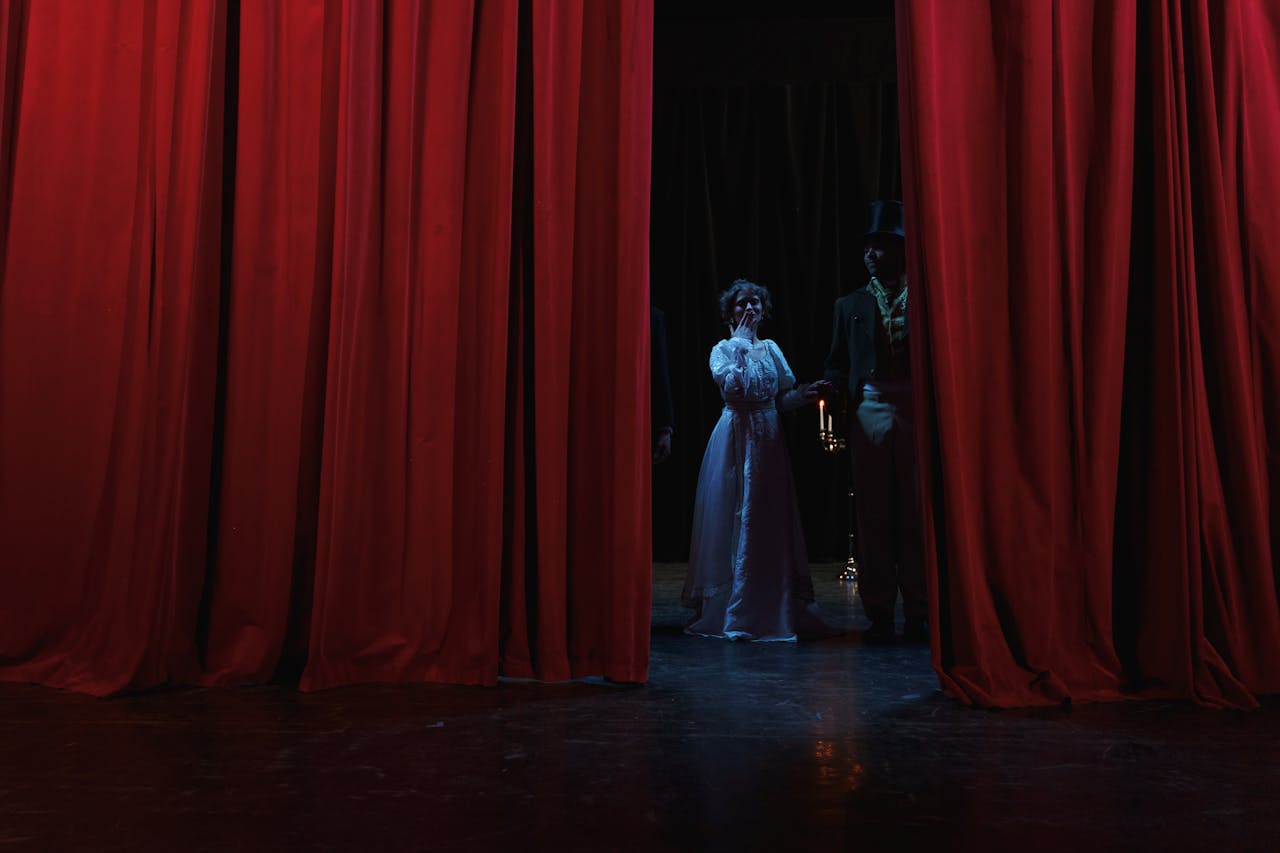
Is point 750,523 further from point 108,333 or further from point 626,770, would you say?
point 108,333

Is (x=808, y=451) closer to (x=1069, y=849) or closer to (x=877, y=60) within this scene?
(x=877, y=60)

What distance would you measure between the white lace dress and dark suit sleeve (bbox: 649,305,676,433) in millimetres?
261

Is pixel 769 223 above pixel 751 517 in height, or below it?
above

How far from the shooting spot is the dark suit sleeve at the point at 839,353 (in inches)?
166

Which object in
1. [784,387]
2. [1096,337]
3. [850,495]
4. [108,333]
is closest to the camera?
[1096,337]

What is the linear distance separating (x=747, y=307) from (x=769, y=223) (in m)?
3.04


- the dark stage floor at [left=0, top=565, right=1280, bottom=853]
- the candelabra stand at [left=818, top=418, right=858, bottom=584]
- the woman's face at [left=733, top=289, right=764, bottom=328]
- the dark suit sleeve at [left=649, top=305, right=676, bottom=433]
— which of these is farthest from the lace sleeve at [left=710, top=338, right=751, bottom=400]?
the dark stage floor at [left=0, top=565, right=1280, bottom=853]


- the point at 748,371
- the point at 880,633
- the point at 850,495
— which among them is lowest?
the point at 880,633

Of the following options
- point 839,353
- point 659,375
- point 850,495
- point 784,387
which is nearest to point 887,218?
point 839,353

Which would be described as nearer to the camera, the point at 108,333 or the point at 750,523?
the point at 108,333

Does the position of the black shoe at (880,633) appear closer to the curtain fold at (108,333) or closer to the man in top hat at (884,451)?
the man in top hat at (884,451)

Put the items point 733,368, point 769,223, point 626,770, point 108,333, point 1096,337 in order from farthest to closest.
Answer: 1. point 769,223
2. point 733,368
3. point 108,333
4. point 1096,337
5. point 626,770

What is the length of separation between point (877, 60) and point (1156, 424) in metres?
4.67

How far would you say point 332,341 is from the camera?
3.12m
